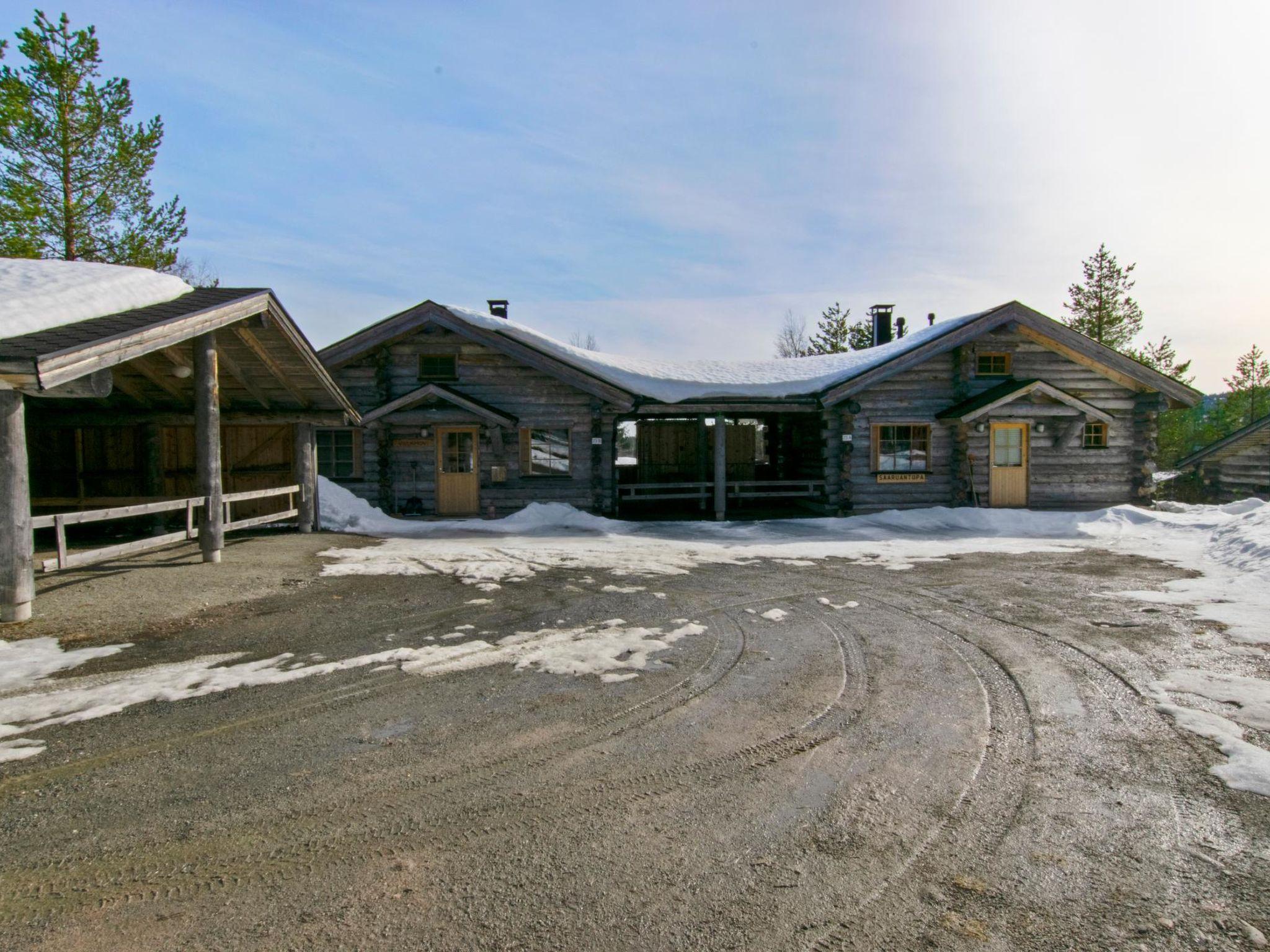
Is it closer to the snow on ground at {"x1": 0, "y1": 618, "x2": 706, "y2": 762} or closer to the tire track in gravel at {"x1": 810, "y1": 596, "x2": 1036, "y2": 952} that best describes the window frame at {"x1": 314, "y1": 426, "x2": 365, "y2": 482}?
the snow on ground at {"x1": 0, "y1": 618, "x2": 706, "y2": 762}

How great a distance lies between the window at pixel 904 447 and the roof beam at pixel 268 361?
1394cm

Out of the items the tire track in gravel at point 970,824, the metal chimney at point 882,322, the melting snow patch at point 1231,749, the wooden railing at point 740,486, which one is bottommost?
the tire track in gravel at point 970,824

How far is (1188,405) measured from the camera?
19.1 m

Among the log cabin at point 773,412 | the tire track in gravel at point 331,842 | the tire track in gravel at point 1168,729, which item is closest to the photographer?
the tire track in gravel at point 331,842

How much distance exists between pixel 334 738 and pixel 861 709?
11.1 ft

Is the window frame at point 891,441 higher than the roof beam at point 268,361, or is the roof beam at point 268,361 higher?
the roof beam at point 268,361

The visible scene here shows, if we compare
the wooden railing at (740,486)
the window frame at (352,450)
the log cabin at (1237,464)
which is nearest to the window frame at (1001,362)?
the wooden railing at (740,486)

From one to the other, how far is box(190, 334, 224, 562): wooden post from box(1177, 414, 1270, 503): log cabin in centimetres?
2702

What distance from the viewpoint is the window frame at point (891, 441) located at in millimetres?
18656

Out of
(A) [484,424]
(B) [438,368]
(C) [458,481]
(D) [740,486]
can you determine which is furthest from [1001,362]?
(B) [438,368]

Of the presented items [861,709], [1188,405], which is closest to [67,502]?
[861,709]

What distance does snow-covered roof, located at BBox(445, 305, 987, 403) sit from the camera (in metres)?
18.1

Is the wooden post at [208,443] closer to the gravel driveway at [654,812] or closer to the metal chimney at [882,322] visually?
the gravel driveway at [654,812]

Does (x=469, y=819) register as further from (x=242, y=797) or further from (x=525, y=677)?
(x=525, y=677)
